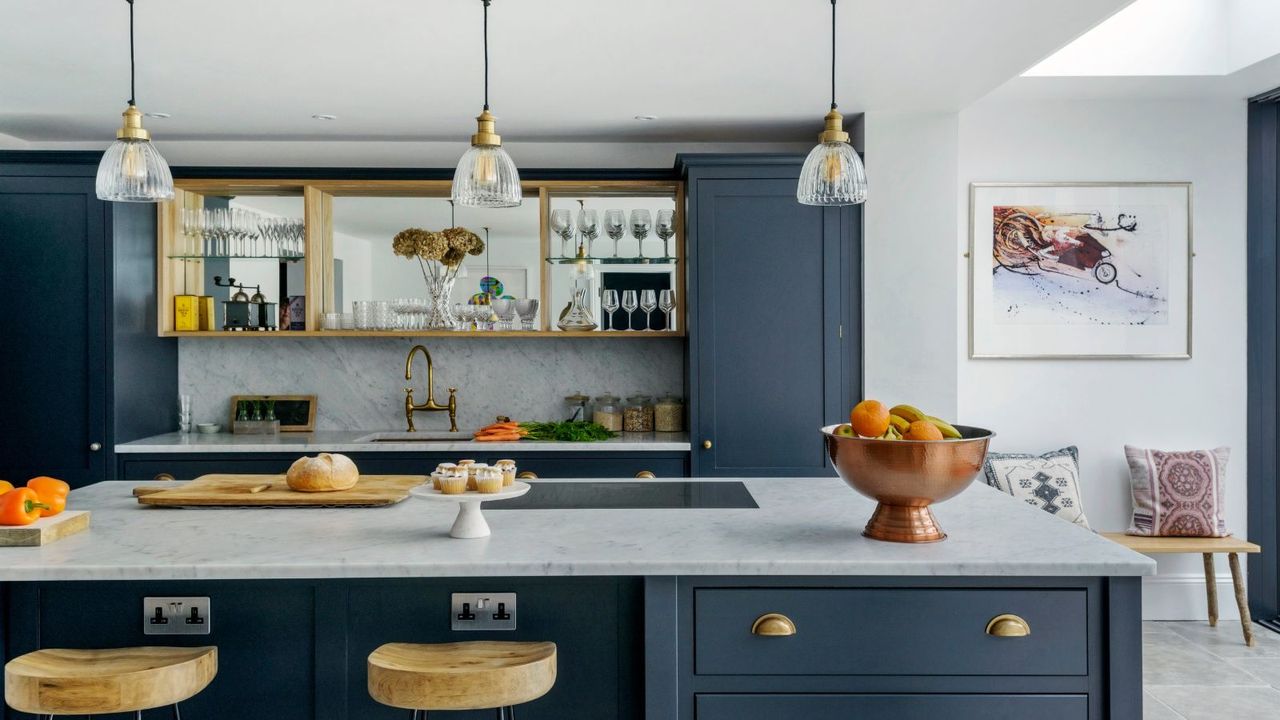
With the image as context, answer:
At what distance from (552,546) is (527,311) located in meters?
2.59

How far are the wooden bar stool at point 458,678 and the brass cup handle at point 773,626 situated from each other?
0.46 meters

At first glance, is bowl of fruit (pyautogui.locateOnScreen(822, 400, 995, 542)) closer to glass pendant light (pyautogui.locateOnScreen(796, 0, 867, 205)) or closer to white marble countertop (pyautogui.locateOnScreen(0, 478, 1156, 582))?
white marble countertop (pyautogui.locateOnScreen(0, 478, 1156, 582))

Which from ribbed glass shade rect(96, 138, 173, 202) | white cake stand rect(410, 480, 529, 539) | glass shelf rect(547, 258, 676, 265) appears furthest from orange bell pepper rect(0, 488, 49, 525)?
glass shelf rect(547, 258, 676, 265)

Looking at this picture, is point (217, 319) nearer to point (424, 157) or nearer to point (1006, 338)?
point (424, 157)

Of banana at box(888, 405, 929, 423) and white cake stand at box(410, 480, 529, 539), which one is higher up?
banana at box(888, 405, 929, 423)

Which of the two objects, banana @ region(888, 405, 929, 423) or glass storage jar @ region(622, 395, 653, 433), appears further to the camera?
glass storage jar @ region(622, 395, 653, 433)

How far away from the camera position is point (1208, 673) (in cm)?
371

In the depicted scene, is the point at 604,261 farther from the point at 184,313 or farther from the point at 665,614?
the point at 665,614

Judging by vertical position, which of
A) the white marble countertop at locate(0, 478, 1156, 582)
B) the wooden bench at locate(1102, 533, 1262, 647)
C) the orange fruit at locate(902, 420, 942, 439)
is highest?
the orange fruit at locate(902, 420, 942, 439)

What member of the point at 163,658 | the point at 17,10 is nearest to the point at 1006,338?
the point at 163,658

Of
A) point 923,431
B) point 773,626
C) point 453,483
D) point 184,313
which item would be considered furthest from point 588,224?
point 773,626

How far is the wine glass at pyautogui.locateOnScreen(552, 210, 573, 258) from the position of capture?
14.6ft

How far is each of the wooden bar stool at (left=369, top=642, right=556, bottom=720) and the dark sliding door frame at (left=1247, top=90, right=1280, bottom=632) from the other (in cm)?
417

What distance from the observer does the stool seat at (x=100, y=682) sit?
1695 mm
